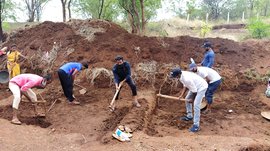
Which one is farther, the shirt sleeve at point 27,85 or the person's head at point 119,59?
the person's head at point 119,59

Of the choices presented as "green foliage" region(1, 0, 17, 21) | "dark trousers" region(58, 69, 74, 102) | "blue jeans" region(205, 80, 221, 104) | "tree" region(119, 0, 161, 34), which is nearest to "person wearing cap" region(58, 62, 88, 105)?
"dark trousers" region(58, 69, 74, 102)

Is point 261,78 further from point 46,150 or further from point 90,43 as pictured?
point 46,150

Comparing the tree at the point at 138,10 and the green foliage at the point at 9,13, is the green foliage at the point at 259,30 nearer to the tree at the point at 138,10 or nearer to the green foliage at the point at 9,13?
the tree at the point at 138,10

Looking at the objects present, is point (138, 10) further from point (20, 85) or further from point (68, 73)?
point (20, 85)

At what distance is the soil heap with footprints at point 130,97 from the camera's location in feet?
20.7

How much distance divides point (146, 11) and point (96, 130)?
35.5 feet

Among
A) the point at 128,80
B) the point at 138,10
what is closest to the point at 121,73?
the point at 128,80

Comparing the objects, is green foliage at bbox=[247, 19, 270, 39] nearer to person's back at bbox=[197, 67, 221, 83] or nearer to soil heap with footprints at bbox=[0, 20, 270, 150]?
soil heap with footprints at bbox=[0, 20, 270, 150]

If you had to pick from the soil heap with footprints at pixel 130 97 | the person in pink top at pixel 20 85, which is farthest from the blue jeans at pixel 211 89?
the person in pink top at pixel 20 85

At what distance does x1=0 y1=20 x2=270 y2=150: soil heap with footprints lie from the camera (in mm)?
6297

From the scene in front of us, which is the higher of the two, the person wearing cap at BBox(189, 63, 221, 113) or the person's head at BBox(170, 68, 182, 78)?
the person's head at BBox(170, 68, 182, 78)

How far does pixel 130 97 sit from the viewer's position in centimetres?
880

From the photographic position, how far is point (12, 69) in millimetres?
9891

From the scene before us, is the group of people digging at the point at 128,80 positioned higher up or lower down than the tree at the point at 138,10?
lower down
